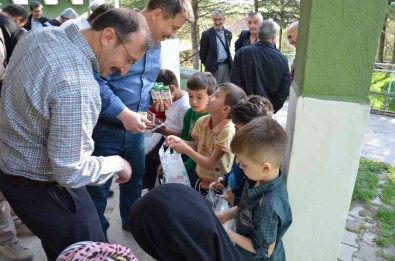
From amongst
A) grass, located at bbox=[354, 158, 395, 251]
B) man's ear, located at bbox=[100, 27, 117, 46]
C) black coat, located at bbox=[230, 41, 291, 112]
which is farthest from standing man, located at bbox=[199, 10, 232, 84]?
man's ear, located at bbox=[100, 27, 117, 46]

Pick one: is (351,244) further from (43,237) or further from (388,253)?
(43,237)

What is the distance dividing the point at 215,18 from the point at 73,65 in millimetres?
4845

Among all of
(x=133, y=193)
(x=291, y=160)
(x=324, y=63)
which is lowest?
(x=133, y=193)

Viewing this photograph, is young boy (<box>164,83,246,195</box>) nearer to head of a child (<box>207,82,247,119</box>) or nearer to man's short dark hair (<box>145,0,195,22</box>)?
head of a child (<box>207,82,247,119</box>)

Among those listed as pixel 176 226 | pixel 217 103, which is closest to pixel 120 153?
pixel 217 103

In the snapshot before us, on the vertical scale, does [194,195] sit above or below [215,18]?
below

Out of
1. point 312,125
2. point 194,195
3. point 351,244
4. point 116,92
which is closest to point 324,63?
point 312,125

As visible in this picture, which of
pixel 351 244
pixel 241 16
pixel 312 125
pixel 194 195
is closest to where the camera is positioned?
pixel 194 195

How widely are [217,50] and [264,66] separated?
2042mm

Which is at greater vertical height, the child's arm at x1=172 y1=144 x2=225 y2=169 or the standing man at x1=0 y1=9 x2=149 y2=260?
the standing man at x1=0 y1=9 x2=149 y2=260

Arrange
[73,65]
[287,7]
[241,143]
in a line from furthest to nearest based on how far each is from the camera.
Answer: [287,7] < [241,143] < [73,65]

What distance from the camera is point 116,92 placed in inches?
90.0

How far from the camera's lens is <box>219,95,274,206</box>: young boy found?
6.45ft

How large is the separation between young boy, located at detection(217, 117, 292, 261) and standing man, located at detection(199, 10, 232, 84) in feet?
13.7
